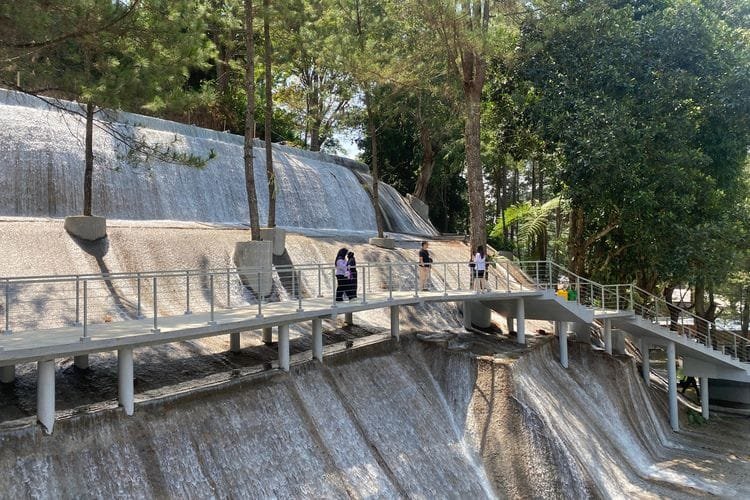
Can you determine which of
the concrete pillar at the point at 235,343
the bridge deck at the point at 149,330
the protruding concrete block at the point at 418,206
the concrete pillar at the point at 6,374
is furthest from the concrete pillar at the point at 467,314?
the protruding concrete block at the point at 418,206

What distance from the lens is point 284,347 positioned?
13219mm

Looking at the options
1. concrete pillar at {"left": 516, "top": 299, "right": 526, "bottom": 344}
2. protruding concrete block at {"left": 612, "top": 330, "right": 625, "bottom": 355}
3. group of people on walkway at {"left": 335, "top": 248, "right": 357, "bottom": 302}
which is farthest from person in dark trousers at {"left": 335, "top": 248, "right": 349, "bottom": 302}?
protruding concrete block at {"left": 612, "top": 330, "right": 625, "bottom": 355}

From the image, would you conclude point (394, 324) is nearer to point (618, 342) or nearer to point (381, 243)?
point (381, 243)

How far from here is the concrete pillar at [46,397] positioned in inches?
360

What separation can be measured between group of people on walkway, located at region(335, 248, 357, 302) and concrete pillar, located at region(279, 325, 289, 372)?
7.21 ft

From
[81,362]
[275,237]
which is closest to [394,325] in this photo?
[275,237]

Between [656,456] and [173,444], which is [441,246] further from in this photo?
[173,444]

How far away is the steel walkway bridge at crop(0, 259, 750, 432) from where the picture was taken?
31.8 ft

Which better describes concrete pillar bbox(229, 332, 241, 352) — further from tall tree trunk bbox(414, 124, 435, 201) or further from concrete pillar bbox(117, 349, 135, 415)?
tall tree trunk bbox(414, 124, 435, 201)

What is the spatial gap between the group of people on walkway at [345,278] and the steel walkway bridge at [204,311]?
0.36 meters

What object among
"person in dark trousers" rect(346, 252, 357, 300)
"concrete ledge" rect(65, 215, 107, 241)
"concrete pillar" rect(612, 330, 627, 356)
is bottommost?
"concrete pillar" rect(612, 330, 627, 356)

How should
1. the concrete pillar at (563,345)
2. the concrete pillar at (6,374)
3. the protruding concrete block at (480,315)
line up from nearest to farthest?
the concrete pillar at (6,374), the concrete pillar at (563,345), the protruding concrete block at (480,315)

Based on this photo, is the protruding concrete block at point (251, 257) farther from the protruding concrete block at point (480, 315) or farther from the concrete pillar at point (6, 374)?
the protruding concrete block at point (480, 315)

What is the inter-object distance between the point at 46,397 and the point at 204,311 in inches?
197
